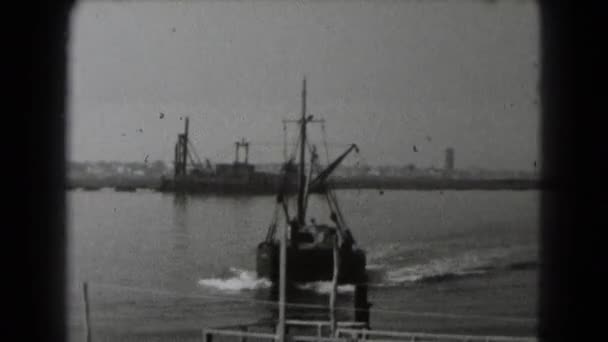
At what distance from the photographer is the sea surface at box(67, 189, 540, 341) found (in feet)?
84.0

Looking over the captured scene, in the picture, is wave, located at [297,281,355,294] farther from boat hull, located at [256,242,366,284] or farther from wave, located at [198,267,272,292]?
wave, located at [198,267,272,292]

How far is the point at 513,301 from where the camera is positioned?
30.8m

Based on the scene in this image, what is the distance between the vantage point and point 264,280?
33.6 meters

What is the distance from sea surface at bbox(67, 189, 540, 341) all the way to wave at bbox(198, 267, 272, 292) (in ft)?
0.22

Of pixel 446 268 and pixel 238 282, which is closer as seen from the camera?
pixel 238 282

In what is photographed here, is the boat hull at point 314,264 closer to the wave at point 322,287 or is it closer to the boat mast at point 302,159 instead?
the wave at point 322,287

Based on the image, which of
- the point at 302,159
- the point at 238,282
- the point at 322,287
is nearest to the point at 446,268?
the point at 322,287

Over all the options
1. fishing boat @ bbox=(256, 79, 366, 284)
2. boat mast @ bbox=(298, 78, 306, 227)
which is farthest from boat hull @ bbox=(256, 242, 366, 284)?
boat mast @ bbox=(298, 78, 306, 227)

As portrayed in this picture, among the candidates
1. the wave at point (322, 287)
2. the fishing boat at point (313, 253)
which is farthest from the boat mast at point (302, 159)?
the wave at point (322, 287)

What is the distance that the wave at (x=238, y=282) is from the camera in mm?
→ 33562

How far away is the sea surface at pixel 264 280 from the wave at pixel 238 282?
0.22ft

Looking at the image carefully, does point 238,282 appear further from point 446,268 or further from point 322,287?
point 446,268

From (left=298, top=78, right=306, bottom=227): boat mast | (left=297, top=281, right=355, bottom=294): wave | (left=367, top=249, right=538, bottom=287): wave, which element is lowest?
(left=297, top=281, right=355, bottom=294): wave

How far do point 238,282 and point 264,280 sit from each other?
5.37ft
